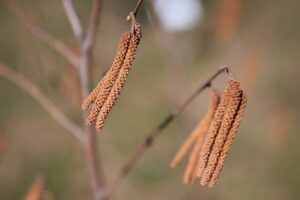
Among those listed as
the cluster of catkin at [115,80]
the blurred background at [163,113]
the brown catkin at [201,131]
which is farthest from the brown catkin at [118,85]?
the blurred background at [163,113]

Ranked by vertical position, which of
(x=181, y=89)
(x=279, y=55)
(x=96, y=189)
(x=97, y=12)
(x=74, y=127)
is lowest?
(x=96, y=189)

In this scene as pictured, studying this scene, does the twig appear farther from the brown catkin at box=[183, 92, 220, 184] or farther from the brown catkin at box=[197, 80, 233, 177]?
the brown catkin at box=[197, 80, 233, 177]

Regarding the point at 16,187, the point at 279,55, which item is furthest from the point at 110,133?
the point at 279,55

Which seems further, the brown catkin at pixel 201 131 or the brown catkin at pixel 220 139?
the brown catkin at pixel 201 131

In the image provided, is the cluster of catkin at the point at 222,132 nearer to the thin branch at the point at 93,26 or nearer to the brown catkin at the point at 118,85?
the brown catkin at the point at 118,85

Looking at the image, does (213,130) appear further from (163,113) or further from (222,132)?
(163,113)

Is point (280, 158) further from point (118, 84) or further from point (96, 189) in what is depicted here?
point (118, 84)
